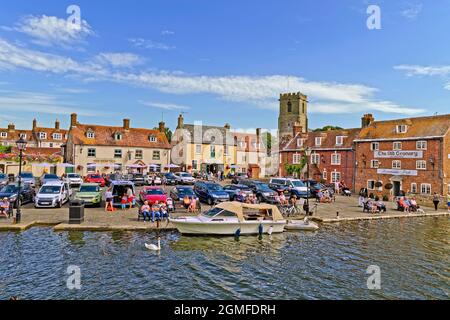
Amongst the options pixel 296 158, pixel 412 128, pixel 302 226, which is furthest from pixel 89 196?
pixel 412 128

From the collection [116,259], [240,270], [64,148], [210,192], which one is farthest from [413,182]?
[64,148]

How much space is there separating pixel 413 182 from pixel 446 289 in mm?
31986

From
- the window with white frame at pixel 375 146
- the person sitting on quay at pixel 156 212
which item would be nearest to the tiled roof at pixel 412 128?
the window with white frame at pixel 375 146

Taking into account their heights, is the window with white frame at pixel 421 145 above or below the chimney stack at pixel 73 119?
below

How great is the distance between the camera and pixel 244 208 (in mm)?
22172

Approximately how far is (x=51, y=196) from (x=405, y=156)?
39.9 meters

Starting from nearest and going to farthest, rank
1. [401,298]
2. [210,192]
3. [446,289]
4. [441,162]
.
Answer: [401,298], [446,289], [210,192], [441,162]

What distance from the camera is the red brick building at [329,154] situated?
162ft

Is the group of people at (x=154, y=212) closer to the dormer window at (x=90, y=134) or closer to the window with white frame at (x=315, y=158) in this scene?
the window with white frame at (x=315, y=158)

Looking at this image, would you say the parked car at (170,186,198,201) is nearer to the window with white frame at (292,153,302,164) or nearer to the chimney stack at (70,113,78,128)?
the window with white frame at (292,153,302,164)

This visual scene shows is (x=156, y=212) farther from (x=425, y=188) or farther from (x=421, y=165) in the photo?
(x=421, y=165)

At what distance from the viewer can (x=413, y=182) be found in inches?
1620

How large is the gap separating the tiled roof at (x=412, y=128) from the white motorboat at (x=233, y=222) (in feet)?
95.4
